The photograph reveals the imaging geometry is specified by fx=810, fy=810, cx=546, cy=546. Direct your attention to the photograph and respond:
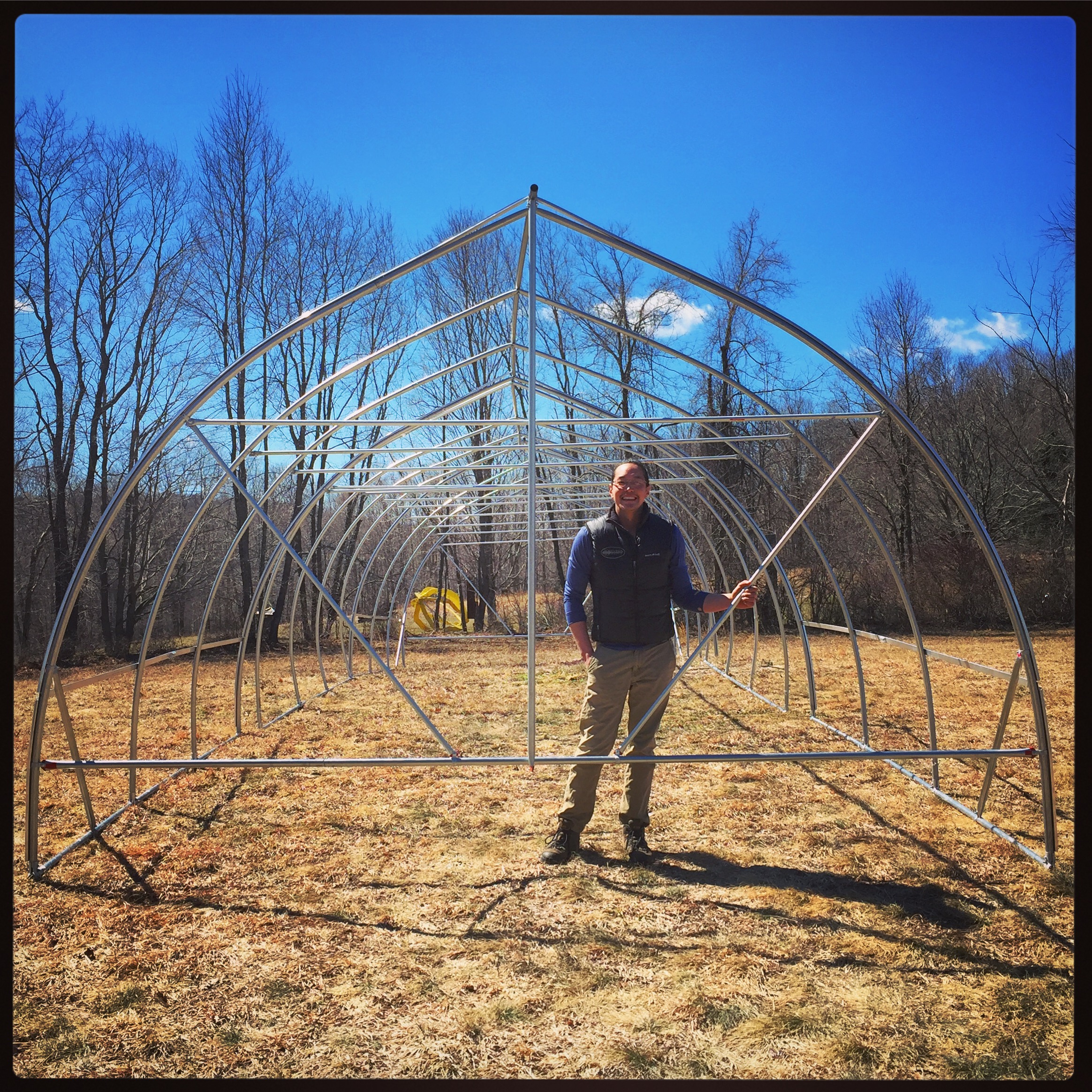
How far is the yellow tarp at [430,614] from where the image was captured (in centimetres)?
1958

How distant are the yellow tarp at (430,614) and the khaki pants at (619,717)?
13.9 metres

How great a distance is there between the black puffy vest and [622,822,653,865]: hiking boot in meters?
1.08

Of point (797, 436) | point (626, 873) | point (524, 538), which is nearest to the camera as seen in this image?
point (626, 873)

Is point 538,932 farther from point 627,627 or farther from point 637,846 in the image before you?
point 627,627

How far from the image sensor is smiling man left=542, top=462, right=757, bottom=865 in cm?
447

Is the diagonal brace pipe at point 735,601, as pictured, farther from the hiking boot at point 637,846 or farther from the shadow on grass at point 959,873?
the shadow on grass at point 959,873

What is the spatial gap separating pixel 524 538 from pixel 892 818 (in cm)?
1479

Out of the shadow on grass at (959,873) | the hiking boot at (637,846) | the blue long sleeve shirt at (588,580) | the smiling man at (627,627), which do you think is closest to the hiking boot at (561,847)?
the smiling man at (627,627)

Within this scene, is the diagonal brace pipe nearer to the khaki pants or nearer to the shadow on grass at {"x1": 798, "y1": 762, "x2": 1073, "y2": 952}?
the khaki pants

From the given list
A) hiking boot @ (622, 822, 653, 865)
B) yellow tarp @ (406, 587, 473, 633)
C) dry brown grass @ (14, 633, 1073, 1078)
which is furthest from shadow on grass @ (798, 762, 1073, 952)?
yellow tarp @ (406, 587, 473, 633)

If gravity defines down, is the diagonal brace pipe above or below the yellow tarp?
above

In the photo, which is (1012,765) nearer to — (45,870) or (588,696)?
(588,696)
